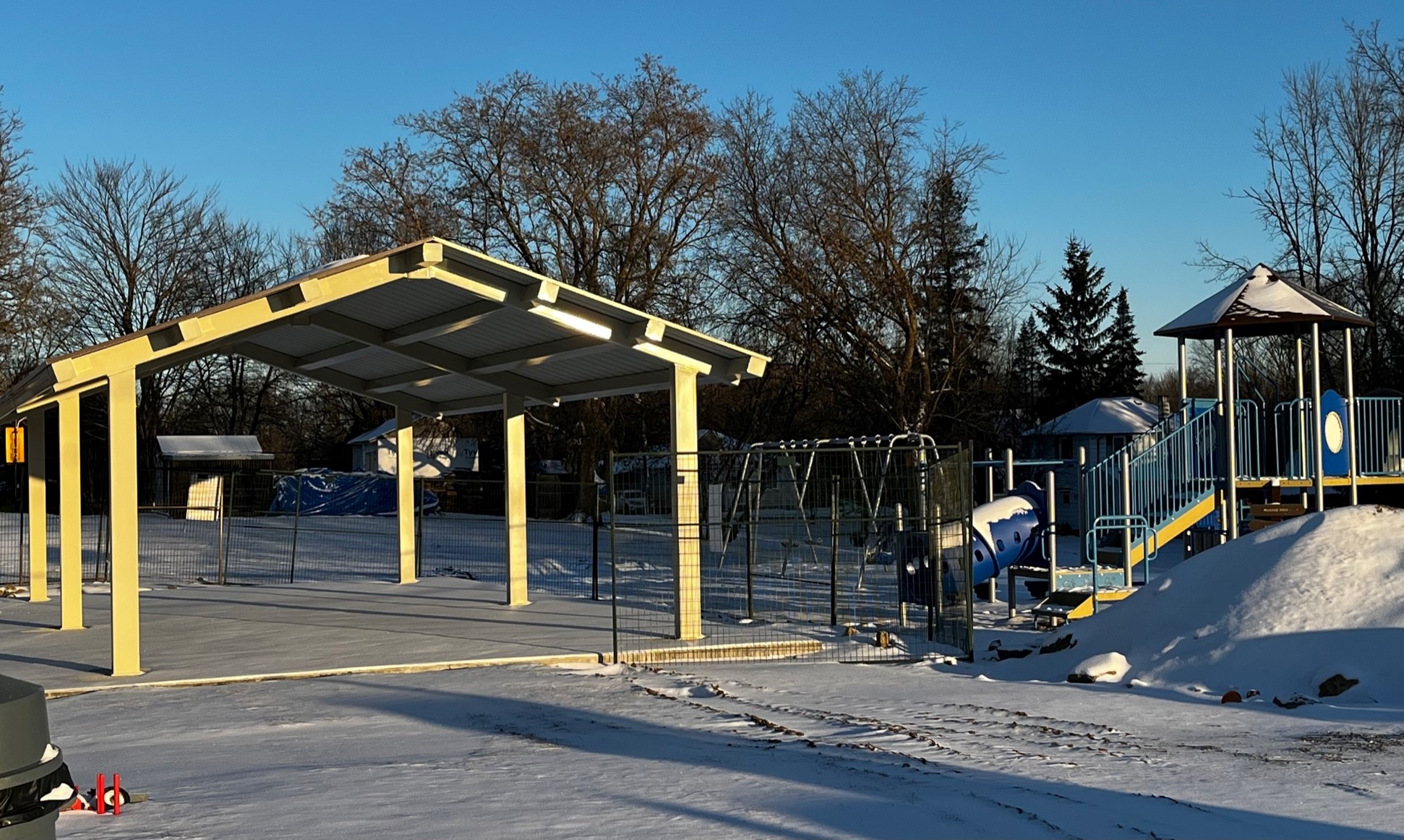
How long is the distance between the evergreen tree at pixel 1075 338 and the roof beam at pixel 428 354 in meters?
42.5

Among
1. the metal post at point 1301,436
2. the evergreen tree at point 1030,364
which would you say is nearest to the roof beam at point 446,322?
the metal post at point 1301,436

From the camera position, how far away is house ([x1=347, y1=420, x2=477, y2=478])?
5244 cm

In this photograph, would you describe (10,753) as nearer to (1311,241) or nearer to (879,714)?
(879,714)

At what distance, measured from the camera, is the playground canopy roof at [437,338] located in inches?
512

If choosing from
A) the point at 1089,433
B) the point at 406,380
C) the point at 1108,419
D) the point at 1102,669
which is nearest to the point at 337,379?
the point at 406,380

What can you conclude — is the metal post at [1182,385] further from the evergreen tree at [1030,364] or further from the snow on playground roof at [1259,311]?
the evergreen tree at [1030,364]

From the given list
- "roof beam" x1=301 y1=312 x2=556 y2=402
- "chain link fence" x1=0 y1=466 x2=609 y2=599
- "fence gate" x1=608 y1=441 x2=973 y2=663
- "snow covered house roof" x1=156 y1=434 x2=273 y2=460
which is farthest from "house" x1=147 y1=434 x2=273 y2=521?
"roof beam" x1=301 y1=312 x2=556 y2=402

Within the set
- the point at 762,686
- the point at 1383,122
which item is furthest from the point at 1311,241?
the point at 762,686

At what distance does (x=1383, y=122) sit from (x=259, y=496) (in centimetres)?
3951

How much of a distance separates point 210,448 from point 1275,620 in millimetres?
41935

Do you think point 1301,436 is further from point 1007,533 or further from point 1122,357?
point 1122,357

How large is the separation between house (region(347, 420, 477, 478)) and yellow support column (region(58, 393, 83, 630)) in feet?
114

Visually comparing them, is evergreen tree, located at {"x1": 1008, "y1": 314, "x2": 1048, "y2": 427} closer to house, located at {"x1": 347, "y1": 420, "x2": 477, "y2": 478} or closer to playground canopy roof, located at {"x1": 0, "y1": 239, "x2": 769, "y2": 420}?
house, located at {"x1": 347, "y1": 420, "x2": 477, "y2": 478}

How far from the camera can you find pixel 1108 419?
134 feet
